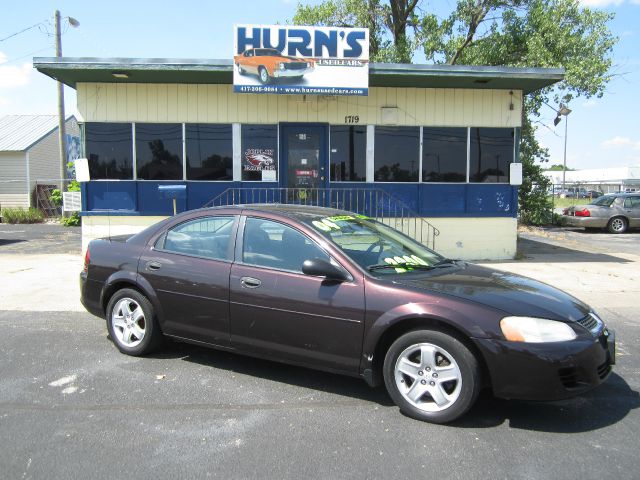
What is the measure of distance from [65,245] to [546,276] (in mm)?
11626

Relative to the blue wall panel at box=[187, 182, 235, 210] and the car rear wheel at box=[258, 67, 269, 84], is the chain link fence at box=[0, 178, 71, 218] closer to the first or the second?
the blue wall panel at box=[187, 182, 235, 210]

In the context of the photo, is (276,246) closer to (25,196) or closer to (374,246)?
(374,246)

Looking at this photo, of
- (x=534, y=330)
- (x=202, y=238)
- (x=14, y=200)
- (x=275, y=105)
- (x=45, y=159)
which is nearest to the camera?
(x=534, y=330)

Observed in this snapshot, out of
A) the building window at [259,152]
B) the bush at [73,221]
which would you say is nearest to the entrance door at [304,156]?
the building window at [259,152]

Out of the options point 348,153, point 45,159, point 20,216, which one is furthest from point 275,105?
point 45,159

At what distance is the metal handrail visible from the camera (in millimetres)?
11586

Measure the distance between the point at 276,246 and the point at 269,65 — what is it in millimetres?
6781

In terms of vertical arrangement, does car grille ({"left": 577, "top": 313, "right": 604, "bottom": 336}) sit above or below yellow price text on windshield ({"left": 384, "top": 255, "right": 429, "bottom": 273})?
below

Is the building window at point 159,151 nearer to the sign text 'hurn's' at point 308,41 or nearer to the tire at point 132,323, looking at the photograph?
the sign text 'hurn's' at point 308,41

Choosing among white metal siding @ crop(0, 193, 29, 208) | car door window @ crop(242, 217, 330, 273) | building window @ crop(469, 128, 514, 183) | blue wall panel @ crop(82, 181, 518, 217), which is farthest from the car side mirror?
white metal siding @ crop(0, 193, 29, 208)

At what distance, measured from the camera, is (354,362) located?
392 centimetres

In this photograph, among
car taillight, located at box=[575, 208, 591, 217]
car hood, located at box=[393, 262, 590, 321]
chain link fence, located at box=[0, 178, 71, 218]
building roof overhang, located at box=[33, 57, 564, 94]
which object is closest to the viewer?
car hood, located at box=[393, 262, 590, 321]

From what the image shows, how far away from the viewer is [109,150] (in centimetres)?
1150

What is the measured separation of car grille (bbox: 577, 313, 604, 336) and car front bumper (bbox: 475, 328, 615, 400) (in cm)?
19
